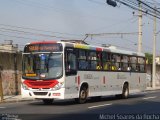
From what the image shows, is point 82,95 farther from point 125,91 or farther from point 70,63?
point 125,91

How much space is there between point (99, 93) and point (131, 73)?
5136 mm

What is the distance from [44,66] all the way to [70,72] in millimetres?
1277

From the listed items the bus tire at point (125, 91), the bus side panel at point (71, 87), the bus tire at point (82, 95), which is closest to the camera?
the bus side panel at point (71, 87)

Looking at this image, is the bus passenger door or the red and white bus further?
the bus passenger door

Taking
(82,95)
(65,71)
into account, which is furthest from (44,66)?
(82,95)

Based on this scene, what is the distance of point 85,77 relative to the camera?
76.4 feet

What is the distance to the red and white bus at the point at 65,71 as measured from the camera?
2123cm

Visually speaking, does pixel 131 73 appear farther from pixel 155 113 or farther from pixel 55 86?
pixel 155 113

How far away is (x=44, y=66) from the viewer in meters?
21.3

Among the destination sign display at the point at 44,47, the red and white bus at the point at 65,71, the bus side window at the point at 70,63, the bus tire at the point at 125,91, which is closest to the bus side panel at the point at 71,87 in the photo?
the red and white bus at the point at 65,71

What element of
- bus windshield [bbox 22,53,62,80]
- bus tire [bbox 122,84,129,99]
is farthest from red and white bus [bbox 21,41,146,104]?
bus tire [bbox 122,84,129,99]

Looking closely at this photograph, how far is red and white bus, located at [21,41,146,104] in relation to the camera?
836 inches

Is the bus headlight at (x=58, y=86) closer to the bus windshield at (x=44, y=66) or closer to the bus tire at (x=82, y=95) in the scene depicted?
the bus windshield at (x=44, y=66)

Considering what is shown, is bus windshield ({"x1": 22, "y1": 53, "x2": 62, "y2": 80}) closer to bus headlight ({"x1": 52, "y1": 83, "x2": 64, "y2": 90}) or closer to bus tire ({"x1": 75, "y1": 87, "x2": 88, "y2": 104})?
bus headlight ({"x1": 52, "y1": 83, "x2": 64, "y2": 90})
